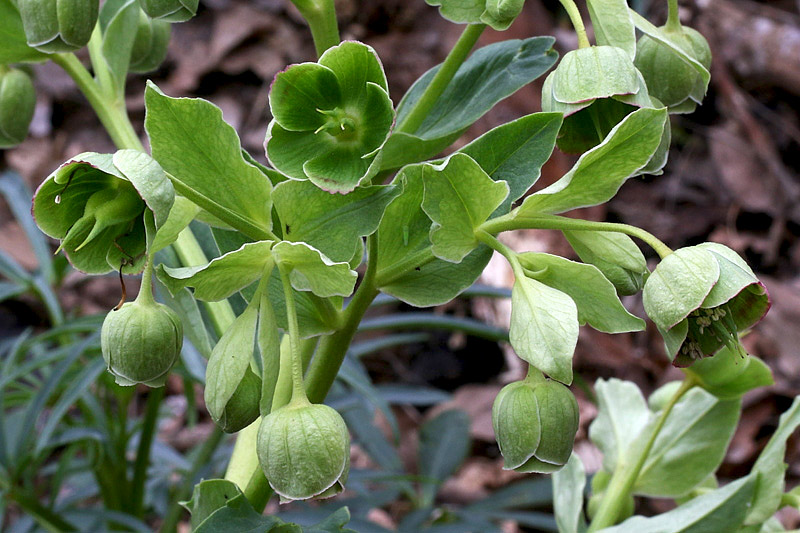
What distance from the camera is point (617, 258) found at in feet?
1.91

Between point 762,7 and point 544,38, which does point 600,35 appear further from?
point 762,7

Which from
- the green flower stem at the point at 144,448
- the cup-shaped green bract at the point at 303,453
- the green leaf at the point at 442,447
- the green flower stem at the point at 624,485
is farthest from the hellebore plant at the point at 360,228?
the green leaf at the point at 442,447

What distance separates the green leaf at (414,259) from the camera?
63cm

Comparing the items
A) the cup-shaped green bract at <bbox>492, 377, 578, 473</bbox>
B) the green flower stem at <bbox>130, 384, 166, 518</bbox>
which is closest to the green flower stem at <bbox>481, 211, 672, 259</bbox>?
the cup-shaped green bract at <bbox>492, 377, 578, 473</bbox>

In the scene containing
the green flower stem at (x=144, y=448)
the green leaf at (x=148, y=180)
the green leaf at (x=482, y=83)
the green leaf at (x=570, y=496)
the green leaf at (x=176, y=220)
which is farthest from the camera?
the green flower stem at (x=144, y=448)

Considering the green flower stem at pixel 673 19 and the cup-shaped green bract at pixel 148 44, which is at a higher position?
the green flower stem at pixel 673 19

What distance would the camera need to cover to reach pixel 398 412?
2242 mm

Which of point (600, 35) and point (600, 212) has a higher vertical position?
point (600, 35)

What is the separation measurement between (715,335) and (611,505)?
1.04ft

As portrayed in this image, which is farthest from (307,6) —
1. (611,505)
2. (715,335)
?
(611,505)

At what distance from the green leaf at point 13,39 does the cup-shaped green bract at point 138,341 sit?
34 cm

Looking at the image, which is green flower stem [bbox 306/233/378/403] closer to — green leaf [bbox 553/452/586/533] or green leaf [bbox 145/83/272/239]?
green leaf [bbox 145/83/272/239]

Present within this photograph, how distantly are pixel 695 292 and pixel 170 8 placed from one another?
41 cm

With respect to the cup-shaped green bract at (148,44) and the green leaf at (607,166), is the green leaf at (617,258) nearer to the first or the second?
the green leaf at (607,166)
